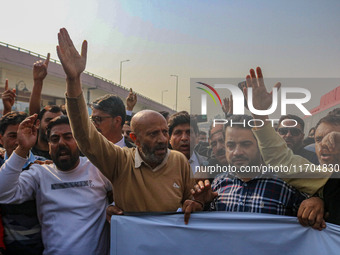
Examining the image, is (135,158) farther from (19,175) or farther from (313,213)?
(313,213)

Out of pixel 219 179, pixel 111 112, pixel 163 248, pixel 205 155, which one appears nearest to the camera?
pixel 163 248

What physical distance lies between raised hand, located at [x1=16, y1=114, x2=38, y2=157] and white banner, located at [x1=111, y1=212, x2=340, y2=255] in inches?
29.4

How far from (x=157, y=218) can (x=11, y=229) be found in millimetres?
992

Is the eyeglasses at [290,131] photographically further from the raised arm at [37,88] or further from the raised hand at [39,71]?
the raised hand at [39,71]

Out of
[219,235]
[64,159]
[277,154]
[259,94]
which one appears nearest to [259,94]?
[259,94]

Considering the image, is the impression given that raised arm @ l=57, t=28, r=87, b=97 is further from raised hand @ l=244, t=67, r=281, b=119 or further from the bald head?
raised hand @ l=244, t=67, r=281, b=119

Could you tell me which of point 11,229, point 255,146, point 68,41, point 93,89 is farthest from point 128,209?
point 93,89

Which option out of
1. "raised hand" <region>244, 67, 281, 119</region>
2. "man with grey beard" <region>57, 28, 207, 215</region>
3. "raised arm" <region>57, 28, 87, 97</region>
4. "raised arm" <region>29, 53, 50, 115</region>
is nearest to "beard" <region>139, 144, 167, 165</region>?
"man with grey beard" <region>57, 28, 207, 215</region>

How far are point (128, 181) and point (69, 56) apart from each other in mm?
878

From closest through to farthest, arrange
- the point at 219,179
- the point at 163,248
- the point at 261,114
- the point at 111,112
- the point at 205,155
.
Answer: the point at 261,114
the point at 163,248
the point at 219,179
the point at 111,112
the point at 205,155

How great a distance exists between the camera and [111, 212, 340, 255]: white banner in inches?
74.7

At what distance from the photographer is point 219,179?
7.54 ft

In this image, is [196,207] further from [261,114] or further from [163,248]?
[261,114]

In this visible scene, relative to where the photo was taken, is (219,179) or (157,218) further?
(219,179)
